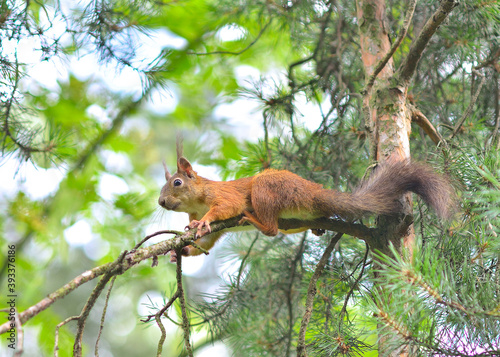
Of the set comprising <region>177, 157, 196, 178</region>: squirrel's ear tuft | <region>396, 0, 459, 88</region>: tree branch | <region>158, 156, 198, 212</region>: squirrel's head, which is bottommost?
<region>396, 0, 459, 88</region>: tree branch

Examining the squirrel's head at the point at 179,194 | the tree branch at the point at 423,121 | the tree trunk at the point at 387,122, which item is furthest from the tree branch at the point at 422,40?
the squirrel's head at the point at 179,194

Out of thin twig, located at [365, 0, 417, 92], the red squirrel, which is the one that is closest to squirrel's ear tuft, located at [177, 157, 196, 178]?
the red squirrel

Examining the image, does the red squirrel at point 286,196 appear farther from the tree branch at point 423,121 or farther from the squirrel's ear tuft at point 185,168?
the tree branch at point 423,121

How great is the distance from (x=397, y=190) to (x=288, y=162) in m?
0.88

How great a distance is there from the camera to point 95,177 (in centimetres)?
401

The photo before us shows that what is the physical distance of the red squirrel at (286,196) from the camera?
1.57m

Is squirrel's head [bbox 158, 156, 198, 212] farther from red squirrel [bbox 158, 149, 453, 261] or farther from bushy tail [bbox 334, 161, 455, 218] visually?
bushy tail [bbox 334, 161, 455, 218]

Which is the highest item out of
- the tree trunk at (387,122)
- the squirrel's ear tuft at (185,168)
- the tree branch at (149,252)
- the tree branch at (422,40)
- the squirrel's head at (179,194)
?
the squirrel's ear tuft at (185,168)

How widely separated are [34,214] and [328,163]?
6.79 feet

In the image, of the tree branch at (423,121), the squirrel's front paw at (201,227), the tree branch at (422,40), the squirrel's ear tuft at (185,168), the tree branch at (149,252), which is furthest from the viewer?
the squirrel's ear tuft at (185,168)

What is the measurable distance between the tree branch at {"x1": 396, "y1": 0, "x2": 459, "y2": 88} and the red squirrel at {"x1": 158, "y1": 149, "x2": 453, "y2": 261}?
372 millimetres

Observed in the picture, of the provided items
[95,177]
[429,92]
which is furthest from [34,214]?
[429,92]

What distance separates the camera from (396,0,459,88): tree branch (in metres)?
1.47

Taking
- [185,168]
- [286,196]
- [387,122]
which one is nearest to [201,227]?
[286,196]
